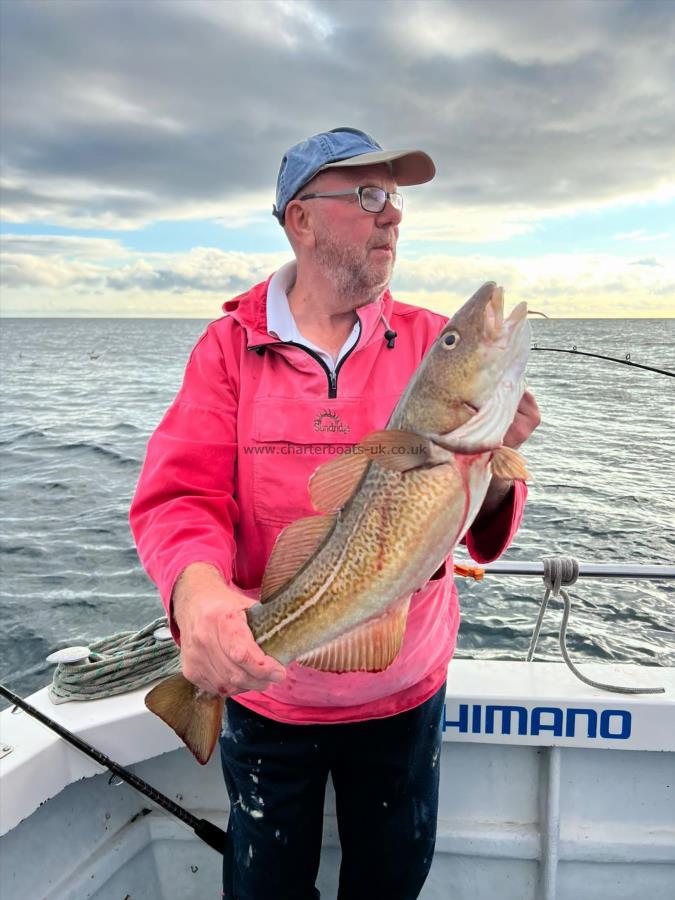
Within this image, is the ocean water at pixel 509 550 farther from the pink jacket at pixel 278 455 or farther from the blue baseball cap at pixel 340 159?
the blue baseball cap at pixel 340 159

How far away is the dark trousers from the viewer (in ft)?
8.23

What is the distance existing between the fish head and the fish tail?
1051 millimetres

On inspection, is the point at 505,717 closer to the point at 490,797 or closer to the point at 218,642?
the point at 490,797

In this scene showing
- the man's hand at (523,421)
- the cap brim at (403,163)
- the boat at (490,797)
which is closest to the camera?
the man's hand at (523,421)

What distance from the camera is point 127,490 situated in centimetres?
1424

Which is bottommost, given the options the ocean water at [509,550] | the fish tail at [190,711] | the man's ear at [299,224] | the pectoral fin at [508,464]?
the ocean water at [509,550]

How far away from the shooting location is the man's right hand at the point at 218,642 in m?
1.87

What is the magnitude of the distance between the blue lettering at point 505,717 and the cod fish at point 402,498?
139cm

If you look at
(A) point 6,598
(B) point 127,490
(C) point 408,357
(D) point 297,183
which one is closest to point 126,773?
(C) point 408,357

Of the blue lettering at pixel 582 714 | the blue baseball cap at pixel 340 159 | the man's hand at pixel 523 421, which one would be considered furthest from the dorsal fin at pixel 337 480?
the blue lettering at pixel 582 714

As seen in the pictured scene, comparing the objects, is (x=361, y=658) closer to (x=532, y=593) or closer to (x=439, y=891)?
(x=439, y=891)

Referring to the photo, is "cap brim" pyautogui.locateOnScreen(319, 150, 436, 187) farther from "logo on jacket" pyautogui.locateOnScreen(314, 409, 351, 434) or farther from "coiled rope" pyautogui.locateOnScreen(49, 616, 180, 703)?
"coiled rope" pyautogui.locateOnScreen(49, 616, 180, 703)

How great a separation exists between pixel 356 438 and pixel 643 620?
7.11 m

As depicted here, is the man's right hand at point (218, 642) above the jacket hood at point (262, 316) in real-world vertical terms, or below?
below
